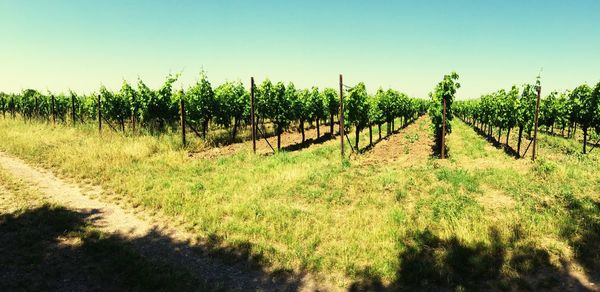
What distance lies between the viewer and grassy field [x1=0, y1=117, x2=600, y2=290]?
21.7 ft

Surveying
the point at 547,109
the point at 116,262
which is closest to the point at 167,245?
the point at 116,262

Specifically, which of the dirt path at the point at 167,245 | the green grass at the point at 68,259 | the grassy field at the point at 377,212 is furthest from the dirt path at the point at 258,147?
the green grass at the point at 68,259

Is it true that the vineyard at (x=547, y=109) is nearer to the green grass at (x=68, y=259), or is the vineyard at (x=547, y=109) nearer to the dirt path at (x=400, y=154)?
the dirt path at (x=400, y=154)

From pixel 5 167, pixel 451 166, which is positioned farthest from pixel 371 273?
pixel 5 167

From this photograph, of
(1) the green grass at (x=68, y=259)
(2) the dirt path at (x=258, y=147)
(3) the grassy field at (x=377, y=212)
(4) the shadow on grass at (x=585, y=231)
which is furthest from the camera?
(2) the dirt path at (x=258, y=147)

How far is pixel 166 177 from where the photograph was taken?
41.9ft

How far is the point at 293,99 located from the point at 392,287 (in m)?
20.1

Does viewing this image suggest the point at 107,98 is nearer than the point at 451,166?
No

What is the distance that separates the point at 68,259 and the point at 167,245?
6.12 ft

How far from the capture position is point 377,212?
933 centimetres

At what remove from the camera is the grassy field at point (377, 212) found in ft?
21.7

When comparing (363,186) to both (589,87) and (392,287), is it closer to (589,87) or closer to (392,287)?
(392,287)

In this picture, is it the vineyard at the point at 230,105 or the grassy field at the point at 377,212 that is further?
the vineyard at the point at 230,105

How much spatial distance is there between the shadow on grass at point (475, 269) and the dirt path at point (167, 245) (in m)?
1.58
